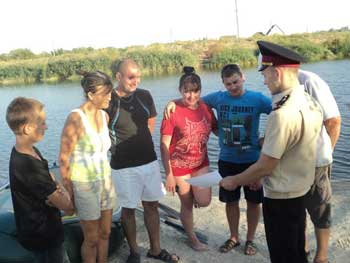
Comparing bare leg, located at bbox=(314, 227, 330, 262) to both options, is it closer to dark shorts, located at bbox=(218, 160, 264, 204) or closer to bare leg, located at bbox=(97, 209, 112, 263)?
dark shorts, located at bbox=(218, 160, 264, 204)

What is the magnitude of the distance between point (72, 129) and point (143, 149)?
880 mm

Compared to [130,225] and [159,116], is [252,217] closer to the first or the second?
[130,225]

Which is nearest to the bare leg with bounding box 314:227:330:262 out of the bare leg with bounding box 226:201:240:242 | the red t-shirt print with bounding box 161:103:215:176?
the bare leg with bounding box 226:201:240:242

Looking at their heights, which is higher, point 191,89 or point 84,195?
point 191,89

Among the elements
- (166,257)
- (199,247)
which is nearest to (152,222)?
(166,257)

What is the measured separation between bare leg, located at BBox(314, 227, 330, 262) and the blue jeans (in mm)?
2159

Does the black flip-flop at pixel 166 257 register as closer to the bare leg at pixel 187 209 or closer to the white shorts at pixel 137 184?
the bare leg at pixel 187 209

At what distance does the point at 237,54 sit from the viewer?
107 feet

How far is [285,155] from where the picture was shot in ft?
9.00

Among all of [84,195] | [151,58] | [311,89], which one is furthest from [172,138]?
[151,58]

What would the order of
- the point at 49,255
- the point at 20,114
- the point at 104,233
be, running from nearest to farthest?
the point at 20,114 < the point at 49,255 < the point at 104,233

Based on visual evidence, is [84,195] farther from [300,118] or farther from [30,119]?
[300,118]

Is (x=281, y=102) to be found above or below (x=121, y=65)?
below

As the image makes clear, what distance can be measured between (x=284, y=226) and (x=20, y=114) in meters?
1.95
